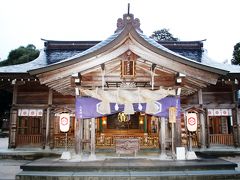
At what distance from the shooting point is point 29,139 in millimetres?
15359

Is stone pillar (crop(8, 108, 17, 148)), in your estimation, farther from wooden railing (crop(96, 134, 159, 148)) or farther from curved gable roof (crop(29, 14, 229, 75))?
curved gable roof (crop(29, 14, 229, 75))

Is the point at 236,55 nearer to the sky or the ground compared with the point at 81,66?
nearer to the sky

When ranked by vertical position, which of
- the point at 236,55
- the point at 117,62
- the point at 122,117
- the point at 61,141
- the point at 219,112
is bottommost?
the point at 61,141

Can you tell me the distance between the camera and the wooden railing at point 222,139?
51.0 feet

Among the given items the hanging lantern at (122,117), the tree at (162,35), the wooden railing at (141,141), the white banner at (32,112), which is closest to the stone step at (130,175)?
the wooden railing at (141,141)

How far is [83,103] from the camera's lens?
9.66 meters

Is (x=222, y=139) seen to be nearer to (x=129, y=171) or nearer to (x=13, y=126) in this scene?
(x=129, y=171)

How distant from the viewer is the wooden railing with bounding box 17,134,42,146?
49.9ft

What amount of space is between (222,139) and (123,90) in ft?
32.3

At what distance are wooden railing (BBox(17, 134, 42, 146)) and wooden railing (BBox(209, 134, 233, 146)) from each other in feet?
39.0

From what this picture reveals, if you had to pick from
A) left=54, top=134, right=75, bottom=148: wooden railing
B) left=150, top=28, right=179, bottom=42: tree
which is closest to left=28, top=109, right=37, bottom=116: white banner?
left=54, top=134, right=75, bottom=148: wooden railing

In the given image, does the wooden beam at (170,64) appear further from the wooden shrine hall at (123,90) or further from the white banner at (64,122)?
the white banner at (64,122)

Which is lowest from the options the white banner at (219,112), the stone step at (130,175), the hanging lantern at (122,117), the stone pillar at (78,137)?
the stone step at (130,175)

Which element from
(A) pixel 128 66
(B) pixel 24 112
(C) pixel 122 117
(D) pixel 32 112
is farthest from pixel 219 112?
(B) pixel 24 112
